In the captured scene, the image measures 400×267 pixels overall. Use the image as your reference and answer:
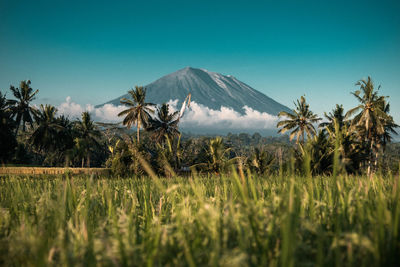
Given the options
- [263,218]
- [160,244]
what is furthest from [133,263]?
[263,218]

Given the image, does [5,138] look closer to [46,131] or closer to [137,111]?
[46,131]

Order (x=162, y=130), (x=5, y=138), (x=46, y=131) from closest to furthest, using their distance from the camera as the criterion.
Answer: (x=5, y=138) → (x=46, y=131) → (x=162, y=130)

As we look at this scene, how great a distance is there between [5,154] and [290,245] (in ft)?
141

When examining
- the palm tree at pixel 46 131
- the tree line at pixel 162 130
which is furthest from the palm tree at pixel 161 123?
the palm tree at pixel 46 131

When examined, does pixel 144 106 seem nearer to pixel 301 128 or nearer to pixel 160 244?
pixel 301 128

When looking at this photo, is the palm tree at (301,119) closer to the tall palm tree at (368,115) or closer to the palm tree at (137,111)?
the tall palm tree at (368,115)

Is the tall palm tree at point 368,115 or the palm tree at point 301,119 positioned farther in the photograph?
the palm tree at point 301,119

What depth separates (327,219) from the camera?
1183 millimetres

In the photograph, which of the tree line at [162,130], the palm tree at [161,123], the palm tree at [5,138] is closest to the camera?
the tree line at [162,130]

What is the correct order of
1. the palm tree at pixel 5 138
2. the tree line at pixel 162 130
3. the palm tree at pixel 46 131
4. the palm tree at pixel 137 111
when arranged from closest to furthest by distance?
the tree line at pixel 162 130 → the palm tree at pixel 5 138 → the palm tree at pixel 46 131 → the palm tree at pixel 137 111

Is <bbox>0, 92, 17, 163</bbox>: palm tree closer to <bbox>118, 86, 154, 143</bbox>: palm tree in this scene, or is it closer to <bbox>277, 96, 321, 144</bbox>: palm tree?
<bbox>118, 86, 154, 143</bbox>: palm tree

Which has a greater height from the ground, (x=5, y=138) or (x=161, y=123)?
(x=161, y=123)

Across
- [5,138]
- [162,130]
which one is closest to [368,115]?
[162,130]

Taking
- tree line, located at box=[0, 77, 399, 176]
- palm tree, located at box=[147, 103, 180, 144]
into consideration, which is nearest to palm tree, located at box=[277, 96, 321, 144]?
tree line, located at box=[0, 77, 399, 176]
